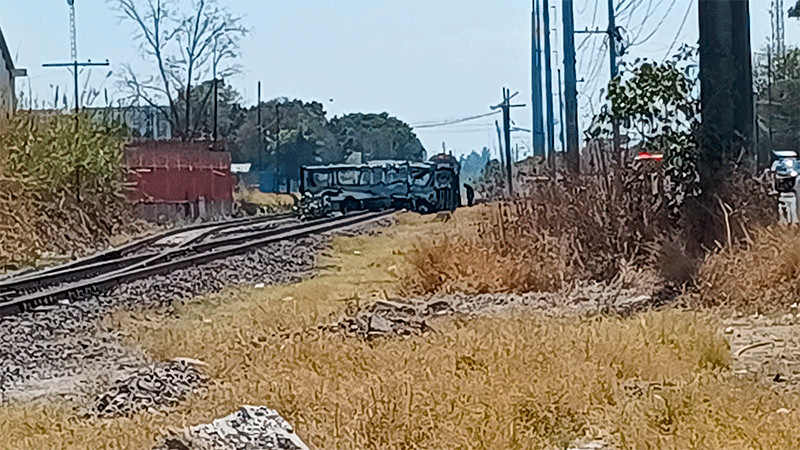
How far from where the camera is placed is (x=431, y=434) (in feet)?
22.4

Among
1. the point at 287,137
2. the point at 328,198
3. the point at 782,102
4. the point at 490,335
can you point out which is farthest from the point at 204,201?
the point at 287,137

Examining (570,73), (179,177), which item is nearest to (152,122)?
(179,177)

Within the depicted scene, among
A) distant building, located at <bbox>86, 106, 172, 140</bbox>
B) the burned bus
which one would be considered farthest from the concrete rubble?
distant building, located at <bbox>86, 106, 172, 140</bbox>

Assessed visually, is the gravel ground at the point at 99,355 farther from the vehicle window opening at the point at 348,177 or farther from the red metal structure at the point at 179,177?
the vehicle window opening at the point at 348,177

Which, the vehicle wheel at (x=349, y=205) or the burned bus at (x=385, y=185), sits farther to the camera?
the vehicle wheel at (x=349, y=205)

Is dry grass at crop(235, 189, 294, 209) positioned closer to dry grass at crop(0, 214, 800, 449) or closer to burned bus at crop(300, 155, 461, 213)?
burned bus at crop(300, 155, 461, 213)

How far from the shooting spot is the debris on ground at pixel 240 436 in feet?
20.0

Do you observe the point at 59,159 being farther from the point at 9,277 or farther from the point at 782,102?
the point at 782,102

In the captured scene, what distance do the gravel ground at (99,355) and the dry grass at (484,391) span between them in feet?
1.05

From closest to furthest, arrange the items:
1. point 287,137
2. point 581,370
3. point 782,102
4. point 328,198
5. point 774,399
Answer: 1. point 774,399
2. point 581,370
3. point 328,198
4. point 782,102
5. point 287,137

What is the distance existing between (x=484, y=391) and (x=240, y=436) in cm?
197

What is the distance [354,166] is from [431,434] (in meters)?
51.5

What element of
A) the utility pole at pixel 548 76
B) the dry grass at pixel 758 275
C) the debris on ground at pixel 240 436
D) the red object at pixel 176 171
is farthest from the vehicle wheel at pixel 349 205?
the debris on ground at pixel 240 436

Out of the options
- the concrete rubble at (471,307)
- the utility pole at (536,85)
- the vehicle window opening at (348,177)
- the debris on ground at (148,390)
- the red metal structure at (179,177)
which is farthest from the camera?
the vehicle window opening at (348,177)
